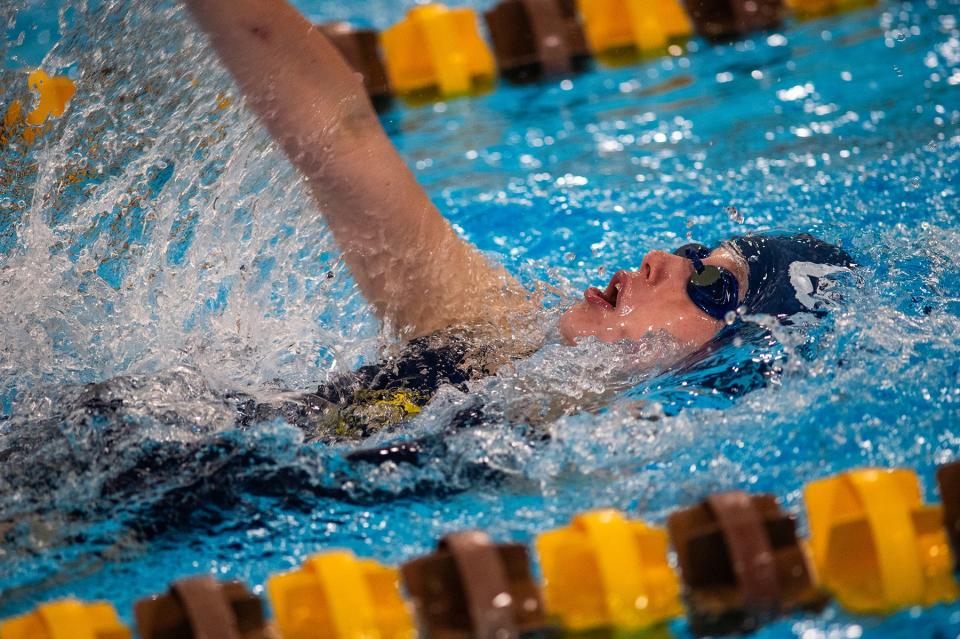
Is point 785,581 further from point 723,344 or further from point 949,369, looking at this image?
point 949,369

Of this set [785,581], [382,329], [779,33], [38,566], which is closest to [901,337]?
[785,581]

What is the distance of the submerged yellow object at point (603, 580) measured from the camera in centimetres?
158

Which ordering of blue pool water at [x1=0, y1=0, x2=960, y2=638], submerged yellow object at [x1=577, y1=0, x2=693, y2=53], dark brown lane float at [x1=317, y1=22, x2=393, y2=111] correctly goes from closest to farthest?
1. blue pool water at [x1=0, y1=0, x2=960, y2=638]
2. dark brown lane float at [x1=317, y1=22, x2=393, y2=111]
3. submerged yellow object at [x1=577, y1=0, x2=693, y2=53]

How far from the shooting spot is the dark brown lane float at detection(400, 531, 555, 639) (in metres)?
1.50

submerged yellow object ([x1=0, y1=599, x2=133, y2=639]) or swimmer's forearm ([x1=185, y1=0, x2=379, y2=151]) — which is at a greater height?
swimmer's forearm ([x1=185, y1=0, x2=379, y2=151])

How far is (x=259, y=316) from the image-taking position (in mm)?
A: 2291

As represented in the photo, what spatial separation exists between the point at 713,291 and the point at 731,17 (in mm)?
2305

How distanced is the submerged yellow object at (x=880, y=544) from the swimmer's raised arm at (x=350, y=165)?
2.86 feet

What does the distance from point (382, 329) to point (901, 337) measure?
1058 millimetres

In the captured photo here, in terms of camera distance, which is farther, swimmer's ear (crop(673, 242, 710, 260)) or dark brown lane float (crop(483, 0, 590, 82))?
dark brown lane float (crop(483, 0, 590, 82))

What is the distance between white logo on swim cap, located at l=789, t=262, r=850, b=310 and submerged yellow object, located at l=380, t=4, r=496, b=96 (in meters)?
1.97

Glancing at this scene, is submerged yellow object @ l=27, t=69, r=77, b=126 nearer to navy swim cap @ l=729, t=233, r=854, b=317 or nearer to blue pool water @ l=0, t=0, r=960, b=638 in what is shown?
blue pool water @ l=0, t=0, r=960, b=638

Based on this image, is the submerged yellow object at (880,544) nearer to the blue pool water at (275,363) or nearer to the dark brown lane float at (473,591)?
the blue pool water at (275,363)

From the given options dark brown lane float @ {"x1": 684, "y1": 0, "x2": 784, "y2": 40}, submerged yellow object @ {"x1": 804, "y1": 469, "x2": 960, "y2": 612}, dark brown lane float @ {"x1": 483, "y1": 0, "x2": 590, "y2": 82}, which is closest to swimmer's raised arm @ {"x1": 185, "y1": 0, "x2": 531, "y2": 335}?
submerged yellow object @ {"x1": 804, "y1": 469, "x2": 960, "y2": 612}
